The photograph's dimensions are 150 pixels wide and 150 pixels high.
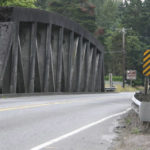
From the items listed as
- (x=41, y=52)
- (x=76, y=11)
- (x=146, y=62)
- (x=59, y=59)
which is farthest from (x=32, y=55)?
(x=76, y=11)

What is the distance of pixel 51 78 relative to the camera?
27609mm

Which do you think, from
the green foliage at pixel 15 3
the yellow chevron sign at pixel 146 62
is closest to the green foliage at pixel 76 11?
the green foliage at pixel 15 3

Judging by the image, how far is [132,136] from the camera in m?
8.78

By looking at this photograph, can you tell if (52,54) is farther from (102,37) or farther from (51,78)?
(102,37)

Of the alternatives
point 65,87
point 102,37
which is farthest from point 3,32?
point 102,37

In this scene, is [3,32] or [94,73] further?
[94,73]

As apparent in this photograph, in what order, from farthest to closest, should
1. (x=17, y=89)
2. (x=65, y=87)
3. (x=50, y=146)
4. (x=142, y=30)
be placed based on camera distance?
1. (x=142, y=30)
2. (x=65, y=87)
3. (x=17, y=89)
4. (x=50, y=146)

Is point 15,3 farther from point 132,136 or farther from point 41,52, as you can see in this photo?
point 132,136

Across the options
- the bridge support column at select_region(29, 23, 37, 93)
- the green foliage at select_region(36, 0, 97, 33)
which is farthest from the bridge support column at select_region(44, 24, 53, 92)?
the green foliage at select_region(36, 0, 97, 33)

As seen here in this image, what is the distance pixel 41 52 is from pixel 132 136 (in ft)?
59.2

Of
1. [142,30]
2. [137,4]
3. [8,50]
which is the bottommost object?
[8,50]

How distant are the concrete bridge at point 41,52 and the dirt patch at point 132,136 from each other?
12.3 meters

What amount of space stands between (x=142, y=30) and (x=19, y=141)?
98885 mm

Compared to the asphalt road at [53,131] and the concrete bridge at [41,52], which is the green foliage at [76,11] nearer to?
the concrete bridge at [41,52]
